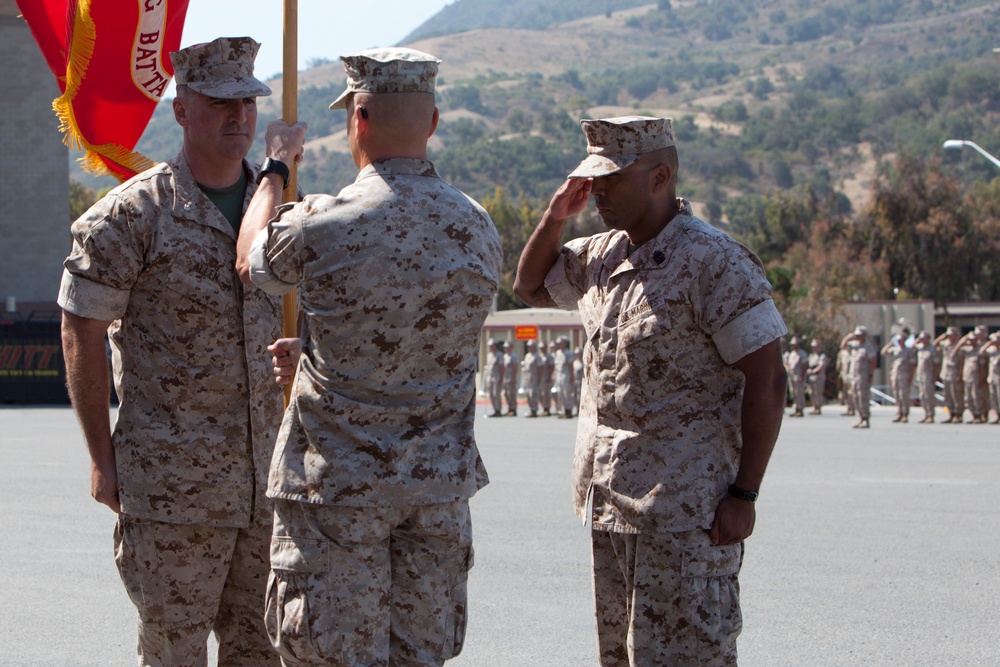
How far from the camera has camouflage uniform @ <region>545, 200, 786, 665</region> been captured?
400cm

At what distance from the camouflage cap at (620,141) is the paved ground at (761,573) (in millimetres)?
2576

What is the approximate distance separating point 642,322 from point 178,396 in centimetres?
146

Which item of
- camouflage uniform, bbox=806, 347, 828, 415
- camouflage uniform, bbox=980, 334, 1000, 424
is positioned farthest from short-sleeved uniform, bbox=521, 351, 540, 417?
→ camouflage uniform, bbox=980, 334, 1000, 424

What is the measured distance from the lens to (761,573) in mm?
8070

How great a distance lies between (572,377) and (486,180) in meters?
140

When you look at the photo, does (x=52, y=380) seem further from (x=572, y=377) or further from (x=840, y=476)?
(x=840, y=476)

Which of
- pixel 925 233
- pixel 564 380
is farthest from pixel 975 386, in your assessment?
pixel 925 233

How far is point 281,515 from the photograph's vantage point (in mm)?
3551

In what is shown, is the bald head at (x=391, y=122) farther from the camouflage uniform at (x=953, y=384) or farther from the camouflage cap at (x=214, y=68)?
the camouflage uniform at (x=953, y=384)

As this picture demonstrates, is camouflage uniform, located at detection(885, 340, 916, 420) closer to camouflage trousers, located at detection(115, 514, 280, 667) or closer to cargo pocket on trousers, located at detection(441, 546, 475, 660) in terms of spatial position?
camouflage trousers, located at detection(115, 514, 280, 667)

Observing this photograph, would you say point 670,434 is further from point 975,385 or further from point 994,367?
point 975,385

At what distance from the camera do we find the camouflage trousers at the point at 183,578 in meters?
4.04

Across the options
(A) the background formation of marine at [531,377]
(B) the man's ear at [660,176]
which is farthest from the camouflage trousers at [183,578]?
(A) the background formation of marine at [531,377]

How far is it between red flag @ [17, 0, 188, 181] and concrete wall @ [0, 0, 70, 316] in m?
37.2
